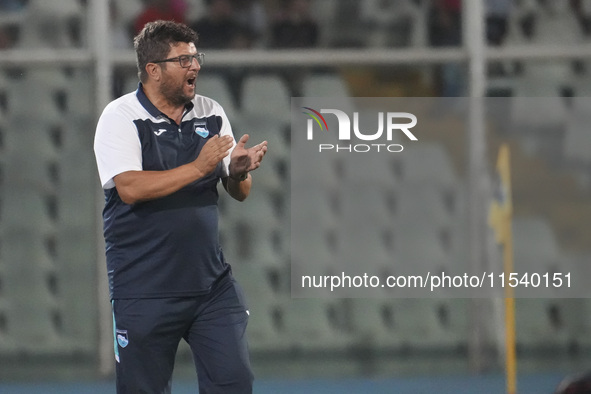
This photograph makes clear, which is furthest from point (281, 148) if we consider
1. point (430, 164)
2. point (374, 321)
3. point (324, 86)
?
point (374, 321)

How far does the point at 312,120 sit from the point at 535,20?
1947 millimetres

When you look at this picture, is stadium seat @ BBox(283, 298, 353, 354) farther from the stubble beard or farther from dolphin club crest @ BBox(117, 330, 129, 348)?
the stubble beard

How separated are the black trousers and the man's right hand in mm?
593

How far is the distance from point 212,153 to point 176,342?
2.81ft

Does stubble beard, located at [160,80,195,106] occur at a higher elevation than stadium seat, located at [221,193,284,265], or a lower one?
higher

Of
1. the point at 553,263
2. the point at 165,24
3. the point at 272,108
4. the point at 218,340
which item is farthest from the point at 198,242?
the point at 553,263

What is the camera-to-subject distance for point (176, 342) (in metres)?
4.42

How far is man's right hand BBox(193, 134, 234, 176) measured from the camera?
4078mm

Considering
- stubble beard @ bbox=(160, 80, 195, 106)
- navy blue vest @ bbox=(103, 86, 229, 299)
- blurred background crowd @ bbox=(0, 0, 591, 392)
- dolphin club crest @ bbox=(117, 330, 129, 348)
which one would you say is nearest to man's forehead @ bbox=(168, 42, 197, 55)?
stubble beard @ bbox=(160, 80, 195, 106)

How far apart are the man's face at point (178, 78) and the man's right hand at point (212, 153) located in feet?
1.08

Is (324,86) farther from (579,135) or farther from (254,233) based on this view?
(579,135)

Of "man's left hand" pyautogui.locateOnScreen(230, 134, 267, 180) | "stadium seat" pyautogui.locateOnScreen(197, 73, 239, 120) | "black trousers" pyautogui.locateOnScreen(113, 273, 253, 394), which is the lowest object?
"black trousers" pyautogui.locateOnScreen(113, 273, 253, 394)

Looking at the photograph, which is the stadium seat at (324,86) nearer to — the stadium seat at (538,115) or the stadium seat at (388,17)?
the stadium seat at (388,17)

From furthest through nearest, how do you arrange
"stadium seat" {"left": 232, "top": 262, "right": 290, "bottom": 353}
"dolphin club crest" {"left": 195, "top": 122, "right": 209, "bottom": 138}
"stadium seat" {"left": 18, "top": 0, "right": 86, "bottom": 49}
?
"stadium seat" {"left": 232, "top": 262, "right": 290, "bottom": 353}, "stadium seat" {"left": 18, "top": 0, "right": 86, "bottom": 49}, "dolphin club crest" {"left": 195, "top": 122, "right": 209, "bottom": 138}
